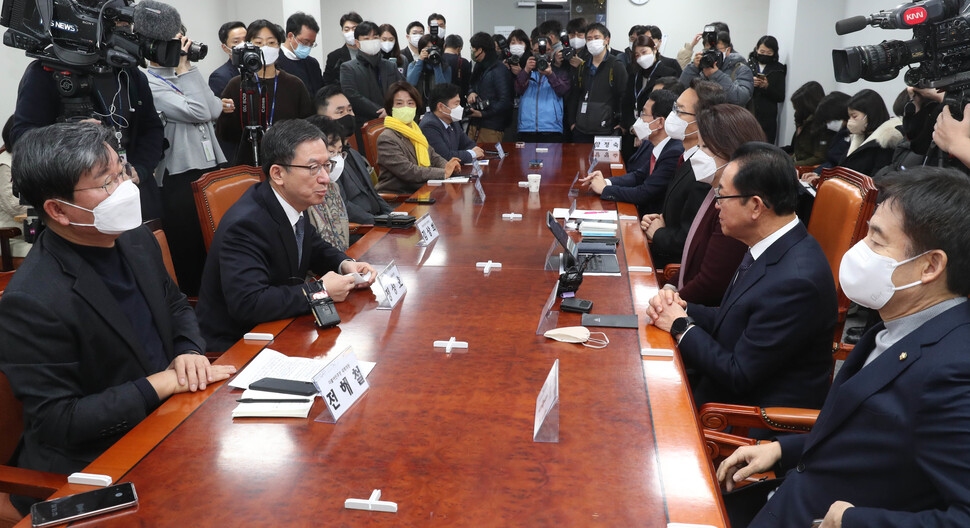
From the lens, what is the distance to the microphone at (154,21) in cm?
327

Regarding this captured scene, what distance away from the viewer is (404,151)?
4.83 meters

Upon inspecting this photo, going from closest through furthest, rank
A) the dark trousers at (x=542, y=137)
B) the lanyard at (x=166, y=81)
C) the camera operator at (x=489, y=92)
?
the lanyard at (x=166, y=81) < the camera operator at (x=489, y=92) < the dark trousers at (x=542, y=137)

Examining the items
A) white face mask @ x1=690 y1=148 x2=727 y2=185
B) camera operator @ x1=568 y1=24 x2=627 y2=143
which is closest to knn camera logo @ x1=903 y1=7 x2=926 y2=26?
white face mask @ x1=690 y1=148 x2=727 y2=185

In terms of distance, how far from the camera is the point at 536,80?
712 cm

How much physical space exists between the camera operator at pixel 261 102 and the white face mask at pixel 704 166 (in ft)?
8.60

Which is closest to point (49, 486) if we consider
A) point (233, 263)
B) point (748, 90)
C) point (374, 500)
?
point (374, 500)

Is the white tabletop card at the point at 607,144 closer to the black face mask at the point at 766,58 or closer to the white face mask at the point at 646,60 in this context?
the white face mask at the point at 646,60

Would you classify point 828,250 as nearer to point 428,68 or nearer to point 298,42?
point 298,42

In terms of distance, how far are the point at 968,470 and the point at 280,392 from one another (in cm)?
138

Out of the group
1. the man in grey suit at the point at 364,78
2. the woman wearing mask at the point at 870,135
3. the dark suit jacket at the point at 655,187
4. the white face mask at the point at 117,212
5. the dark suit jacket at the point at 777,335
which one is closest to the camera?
the white face mask at the point at 117,212

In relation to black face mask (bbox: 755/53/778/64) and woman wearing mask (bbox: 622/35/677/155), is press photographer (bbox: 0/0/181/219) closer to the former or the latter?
woman wearing mask (bbox: 622/35/677/155)

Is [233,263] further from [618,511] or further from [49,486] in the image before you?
[618,511]

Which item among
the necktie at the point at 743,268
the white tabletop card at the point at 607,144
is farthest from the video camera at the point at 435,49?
the necktie at the point at 743,268

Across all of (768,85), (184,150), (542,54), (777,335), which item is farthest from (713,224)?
(768,85)
